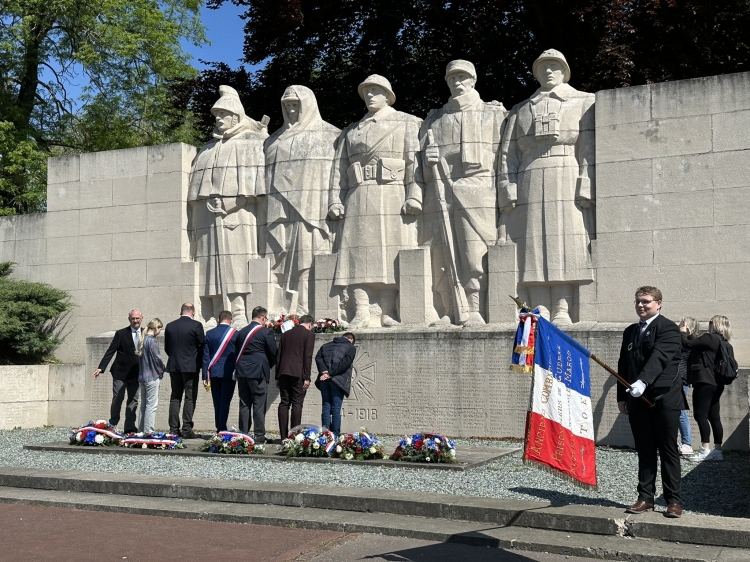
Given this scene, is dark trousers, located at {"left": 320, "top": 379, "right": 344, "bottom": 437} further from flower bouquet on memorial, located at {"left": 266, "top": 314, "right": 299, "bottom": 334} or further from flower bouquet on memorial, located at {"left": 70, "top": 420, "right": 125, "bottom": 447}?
flower bouquet on memorial, located at {"left": 70, "top": 420, "right": 125, "bottom": 447}

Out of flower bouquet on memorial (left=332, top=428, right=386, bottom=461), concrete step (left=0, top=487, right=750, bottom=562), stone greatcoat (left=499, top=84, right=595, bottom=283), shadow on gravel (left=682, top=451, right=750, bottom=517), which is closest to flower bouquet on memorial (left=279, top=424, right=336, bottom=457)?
flower bouquet on memorial (left=332, top=428, right=386, bottom=461)

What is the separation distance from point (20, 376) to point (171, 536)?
30.4ft

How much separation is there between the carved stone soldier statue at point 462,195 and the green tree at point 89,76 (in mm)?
11588

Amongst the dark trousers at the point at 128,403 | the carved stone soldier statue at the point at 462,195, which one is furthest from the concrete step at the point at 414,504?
the carved stone soldier statue at the point at 462,195

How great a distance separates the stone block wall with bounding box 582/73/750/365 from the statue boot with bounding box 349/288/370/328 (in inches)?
135

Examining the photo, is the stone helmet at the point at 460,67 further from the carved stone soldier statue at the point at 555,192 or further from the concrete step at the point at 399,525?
the concrete step at the point at 399,525

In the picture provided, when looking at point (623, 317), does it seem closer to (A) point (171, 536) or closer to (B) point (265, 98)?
(A) point (171, 536)

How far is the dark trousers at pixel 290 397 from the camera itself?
11.7m

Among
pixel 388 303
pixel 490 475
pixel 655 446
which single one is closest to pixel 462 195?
pixel 388 303

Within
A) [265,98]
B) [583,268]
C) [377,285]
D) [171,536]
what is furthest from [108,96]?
[171,536]

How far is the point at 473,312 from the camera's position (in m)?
13.8

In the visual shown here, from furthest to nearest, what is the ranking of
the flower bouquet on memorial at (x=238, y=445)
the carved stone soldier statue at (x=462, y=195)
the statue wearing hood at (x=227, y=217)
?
the statue wearing hood at (x=227, y=217), the carved stone soldier statue at (x=462, y=195), the flower bouquet on memorial at (x=238, y=445)

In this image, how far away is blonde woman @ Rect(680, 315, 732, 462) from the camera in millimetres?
10336

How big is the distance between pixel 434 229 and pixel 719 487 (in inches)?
256
